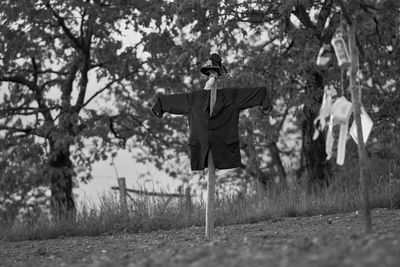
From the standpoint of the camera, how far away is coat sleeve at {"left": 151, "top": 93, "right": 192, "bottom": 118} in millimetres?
8523

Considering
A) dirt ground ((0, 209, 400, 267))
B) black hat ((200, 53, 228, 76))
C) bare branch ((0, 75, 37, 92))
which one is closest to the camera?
dirt ground ((0, 209, 400, 267))

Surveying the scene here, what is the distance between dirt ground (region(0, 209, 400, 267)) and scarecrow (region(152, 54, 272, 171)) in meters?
1.05

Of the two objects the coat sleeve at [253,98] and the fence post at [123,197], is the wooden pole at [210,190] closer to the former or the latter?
the coat sleeve at [253,98]

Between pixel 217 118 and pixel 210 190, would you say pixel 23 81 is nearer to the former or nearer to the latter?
pixel 217 118

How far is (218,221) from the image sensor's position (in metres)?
11.1

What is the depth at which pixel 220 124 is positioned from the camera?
27.2 feet

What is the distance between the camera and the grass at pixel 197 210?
1109 cm

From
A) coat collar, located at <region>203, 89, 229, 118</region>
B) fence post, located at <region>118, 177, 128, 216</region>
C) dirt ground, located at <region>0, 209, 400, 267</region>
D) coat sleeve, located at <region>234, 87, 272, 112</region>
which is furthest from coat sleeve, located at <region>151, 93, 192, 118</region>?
fence post, located at <region>118, 177, 128, 216</region>

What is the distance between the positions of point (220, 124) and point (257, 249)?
9.42ft

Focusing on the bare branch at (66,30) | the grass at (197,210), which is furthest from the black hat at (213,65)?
the bare branch at (66,30)

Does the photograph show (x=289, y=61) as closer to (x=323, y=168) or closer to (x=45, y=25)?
(x=323, y=168)

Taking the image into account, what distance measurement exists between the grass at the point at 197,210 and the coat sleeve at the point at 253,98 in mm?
3097

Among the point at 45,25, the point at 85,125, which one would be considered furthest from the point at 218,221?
the point at 45,25

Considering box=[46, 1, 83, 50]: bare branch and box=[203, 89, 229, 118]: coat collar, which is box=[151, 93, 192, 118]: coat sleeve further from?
box=[46, 1, 83, 50]: bare branch
